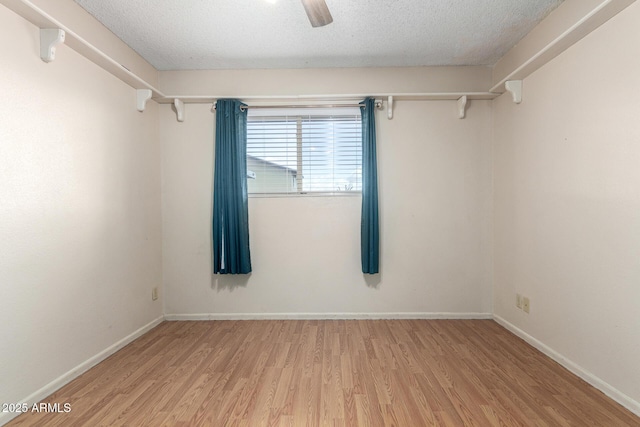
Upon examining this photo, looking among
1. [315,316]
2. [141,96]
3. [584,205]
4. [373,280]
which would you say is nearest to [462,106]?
[584,205]

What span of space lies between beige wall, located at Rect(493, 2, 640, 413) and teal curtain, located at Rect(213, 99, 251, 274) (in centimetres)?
245

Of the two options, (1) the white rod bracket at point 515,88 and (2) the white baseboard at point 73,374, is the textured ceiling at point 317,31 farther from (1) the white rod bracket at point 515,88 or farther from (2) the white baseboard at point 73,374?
(2) the white baseboard at point 73,374

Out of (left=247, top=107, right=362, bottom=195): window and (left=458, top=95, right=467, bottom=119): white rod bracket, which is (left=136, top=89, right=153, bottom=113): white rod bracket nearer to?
(left=247, top=107, right=362, bottom=195): window

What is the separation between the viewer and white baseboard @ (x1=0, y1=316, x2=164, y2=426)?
1.81m

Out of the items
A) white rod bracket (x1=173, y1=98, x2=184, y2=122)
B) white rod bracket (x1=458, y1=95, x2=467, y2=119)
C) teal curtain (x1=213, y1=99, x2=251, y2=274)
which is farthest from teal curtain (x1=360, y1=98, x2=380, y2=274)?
white rod bracket (x1=173, y1=98, x2=184, y2=122)

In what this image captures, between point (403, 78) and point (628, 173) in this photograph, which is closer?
point (628, 173)

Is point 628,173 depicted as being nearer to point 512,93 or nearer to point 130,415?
point 512,93

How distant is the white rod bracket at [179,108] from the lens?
10.6 ft

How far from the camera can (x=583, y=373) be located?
2104mm

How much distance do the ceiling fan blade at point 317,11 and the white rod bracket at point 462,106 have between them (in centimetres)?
186

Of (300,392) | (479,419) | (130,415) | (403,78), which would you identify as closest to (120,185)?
(130,415)

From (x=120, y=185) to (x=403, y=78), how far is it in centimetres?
271

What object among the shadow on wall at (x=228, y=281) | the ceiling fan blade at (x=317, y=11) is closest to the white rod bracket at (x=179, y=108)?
the shadow on wall at (x=228, y=281)

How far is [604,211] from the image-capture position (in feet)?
6.51
